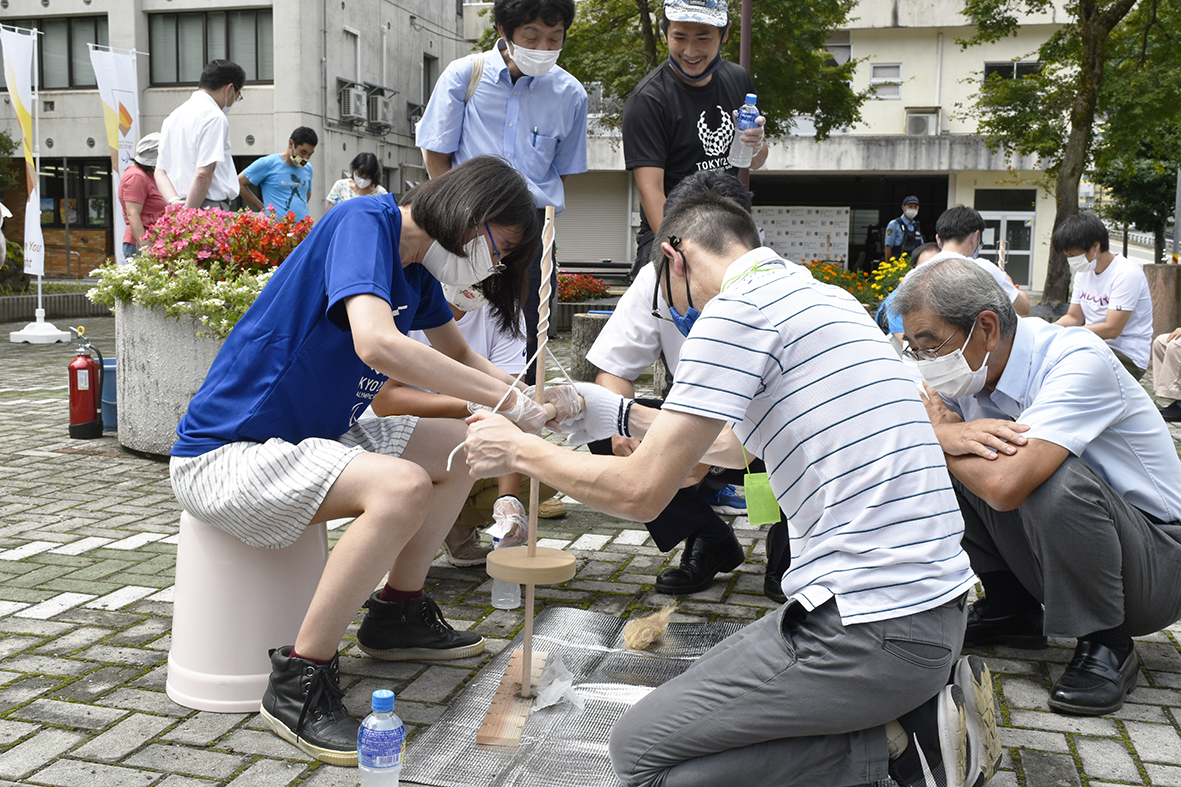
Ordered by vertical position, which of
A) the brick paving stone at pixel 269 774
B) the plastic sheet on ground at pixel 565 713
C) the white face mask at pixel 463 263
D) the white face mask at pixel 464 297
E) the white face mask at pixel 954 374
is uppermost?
the white face mask at pixel 463 263

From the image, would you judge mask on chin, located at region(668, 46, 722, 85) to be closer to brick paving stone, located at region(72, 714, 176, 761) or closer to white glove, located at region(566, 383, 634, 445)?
white glove, located at region(566, 383, 634, 445)

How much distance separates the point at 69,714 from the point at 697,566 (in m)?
2.16

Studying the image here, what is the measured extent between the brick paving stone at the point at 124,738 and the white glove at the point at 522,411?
118 cm

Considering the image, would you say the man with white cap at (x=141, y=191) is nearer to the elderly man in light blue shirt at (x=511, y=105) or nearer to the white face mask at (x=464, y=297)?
the elderly man in light blue shirt at (x=511, y=105)

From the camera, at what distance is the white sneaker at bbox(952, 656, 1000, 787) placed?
2227mm

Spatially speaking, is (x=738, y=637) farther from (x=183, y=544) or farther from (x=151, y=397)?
(x=151, y=397)

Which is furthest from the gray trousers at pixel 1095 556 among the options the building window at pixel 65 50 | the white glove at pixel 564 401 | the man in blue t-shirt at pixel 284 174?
the building window at pixel 65 50

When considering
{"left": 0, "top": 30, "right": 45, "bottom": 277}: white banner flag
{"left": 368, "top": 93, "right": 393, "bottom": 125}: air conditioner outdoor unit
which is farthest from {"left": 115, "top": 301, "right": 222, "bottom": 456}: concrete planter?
{"left": 368, "top": 93, "right": 393, "bottom": 125}: air conditioner outdoor unit

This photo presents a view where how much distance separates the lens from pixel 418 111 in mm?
29312

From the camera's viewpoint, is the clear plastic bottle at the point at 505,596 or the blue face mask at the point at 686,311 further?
the clear plastic bottle at the point at 505,596

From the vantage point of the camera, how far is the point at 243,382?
2.76m

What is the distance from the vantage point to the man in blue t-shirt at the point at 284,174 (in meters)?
9.01

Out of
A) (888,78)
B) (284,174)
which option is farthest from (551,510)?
(888,78)

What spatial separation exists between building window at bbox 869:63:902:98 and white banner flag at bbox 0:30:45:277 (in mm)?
24189
